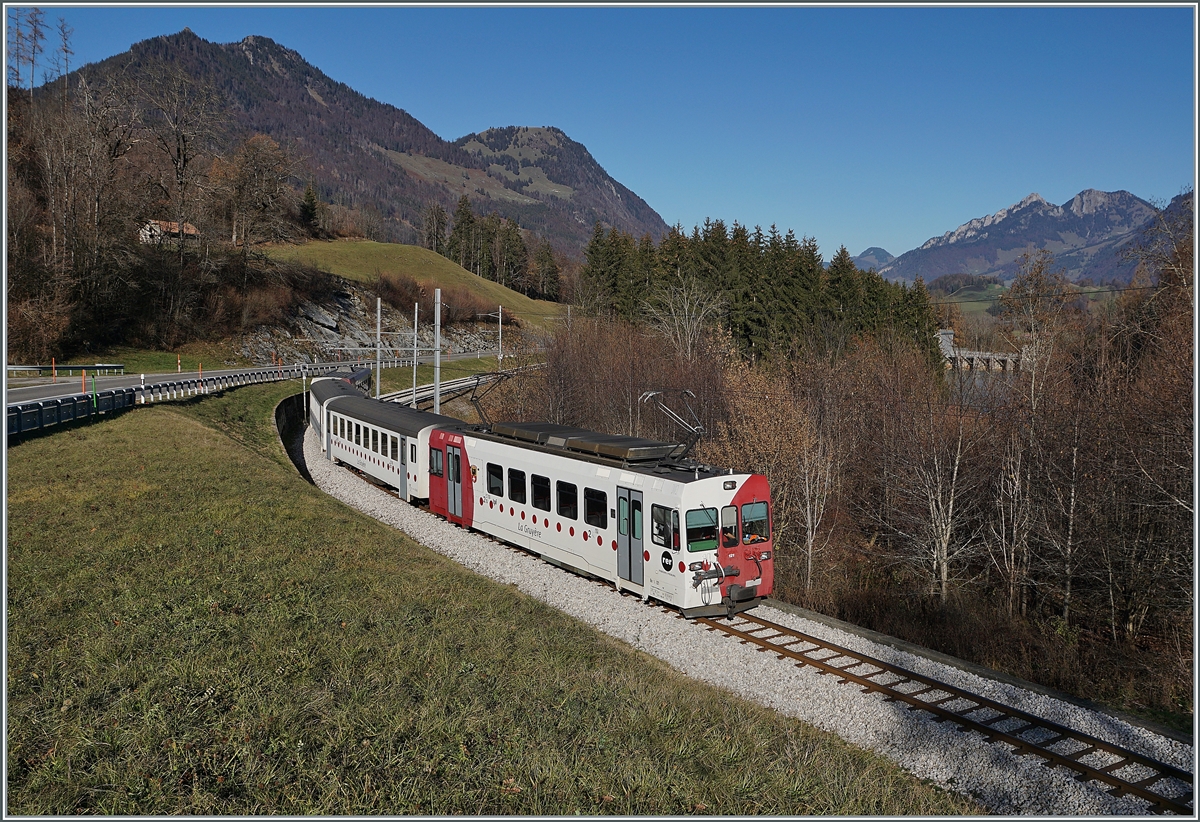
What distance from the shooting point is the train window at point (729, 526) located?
14000mm

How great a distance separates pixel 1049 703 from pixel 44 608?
13.9m

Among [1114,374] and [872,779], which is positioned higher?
[1114,374]

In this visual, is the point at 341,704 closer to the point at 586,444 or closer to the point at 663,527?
the point at 663,527

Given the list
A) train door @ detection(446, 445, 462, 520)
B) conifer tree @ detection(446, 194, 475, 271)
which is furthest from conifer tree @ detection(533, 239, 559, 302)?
train door @ detection(446, 445, 462, 520)

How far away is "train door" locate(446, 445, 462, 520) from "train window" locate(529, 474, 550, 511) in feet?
12.2

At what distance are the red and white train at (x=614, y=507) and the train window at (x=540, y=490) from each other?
3 centimetres

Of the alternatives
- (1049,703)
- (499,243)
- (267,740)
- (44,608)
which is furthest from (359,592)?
(499,243)

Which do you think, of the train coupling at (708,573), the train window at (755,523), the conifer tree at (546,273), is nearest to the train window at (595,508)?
the train coupling at (708,573)

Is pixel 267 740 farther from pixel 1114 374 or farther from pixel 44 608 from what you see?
pixel 1114 374

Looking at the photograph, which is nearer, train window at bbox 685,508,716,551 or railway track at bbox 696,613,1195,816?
railway track at bbox 696,613,1195,816

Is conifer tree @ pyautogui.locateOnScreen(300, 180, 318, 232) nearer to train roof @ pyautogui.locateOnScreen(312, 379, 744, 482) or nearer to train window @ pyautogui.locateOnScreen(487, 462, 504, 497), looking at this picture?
train roof @ pyautogui.locateOnScreen(312, 379, 744, 482)

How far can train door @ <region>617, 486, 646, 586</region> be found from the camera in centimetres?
1462

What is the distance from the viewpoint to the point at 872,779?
7.90m

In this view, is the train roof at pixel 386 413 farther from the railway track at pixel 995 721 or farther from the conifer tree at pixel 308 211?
the conifer tree at pixel 308 211
